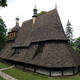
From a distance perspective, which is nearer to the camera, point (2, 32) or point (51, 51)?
point (51, 51)

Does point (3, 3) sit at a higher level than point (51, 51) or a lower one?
higher

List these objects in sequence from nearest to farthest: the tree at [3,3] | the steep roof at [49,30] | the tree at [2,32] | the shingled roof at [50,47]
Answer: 1. the tree at [3,3]
2. the shingled roof at [50,47]
3. the steep roof at [49,30]
4. the tree at [2,32]

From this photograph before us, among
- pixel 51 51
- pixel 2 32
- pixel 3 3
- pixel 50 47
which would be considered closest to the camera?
pixel 3 3

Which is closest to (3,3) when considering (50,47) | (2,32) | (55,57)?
(50,47)

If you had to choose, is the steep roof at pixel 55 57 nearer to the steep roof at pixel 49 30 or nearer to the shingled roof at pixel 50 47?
the shingled roof at pixel 50 47

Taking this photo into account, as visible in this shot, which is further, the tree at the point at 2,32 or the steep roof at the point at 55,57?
the tree at the point at 2,32

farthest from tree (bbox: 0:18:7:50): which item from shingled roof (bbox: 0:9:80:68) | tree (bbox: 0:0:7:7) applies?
tree (bbox: 0:0:7:7)

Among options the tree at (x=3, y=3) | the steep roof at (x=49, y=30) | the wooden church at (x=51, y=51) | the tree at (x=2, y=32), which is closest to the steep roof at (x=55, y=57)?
the wooden church at (x=51, y=51)

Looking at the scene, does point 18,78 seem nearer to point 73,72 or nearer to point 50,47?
point 50,47

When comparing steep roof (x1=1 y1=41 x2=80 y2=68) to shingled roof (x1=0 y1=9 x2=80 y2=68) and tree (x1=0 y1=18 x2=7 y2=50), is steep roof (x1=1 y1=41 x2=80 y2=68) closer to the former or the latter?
shingled roof (x1=0 y1=9 x2=80 y2=68)

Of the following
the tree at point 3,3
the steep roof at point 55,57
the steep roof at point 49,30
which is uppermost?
the tree at point 3,3

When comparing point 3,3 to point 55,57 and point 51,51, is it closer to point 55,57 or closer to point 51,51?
point 51,51

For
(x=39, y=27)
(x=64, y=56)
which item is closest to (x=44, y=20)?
(x=39, y=27)

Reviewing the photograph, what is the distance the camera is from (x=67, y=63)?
46.7 feet
